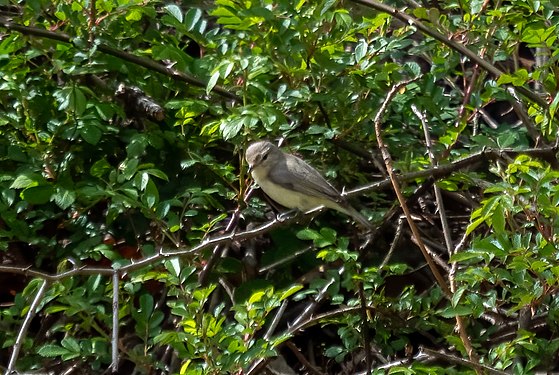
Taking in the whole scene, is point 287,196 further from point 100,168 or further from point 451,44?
point 451,44

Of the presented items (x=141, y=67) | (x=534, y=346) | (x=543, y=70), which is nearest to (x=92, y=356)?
(x=141, y=67)

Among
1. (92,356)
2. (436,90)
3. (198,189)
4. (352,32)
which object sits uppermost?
(352,32)

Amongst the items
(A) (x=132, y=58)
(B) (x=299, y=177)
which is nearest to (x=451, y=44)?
(B) (x=299, y=177)

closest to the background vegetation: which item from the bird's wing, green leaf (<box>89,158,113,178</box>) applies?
green leaf (<box>89,158,113,178</box>)

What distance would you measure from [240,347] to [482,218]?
0.94 meters

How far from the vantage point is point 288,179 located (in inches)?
221

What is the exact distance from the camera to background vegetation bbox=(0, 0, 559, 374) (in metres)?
4.26

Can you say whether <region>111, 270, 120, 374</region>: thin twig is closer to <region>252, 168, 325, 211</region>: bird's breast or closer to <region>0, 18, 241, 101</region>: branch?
<region>0, 18, 241, 101</region>: branch

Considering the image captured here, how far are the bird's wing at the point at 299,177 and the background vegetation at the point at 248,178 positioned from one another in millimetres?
113

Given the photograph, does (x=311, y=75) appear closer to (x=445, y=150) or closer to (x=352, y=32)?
(x=352, y=32)

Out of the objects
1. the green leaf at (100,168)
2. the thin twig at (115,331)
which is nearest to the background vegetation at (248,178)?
the green leaf at (100,168)

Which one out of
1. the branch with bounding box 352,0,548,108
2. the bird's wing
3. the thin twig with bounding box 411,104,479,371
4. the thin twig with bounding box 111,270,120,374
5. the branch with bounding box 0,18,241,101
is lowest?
the bird's wing

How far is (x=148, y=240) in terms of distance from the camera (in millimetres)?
5039

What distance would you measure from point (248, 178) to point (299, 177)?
750 millimetres
